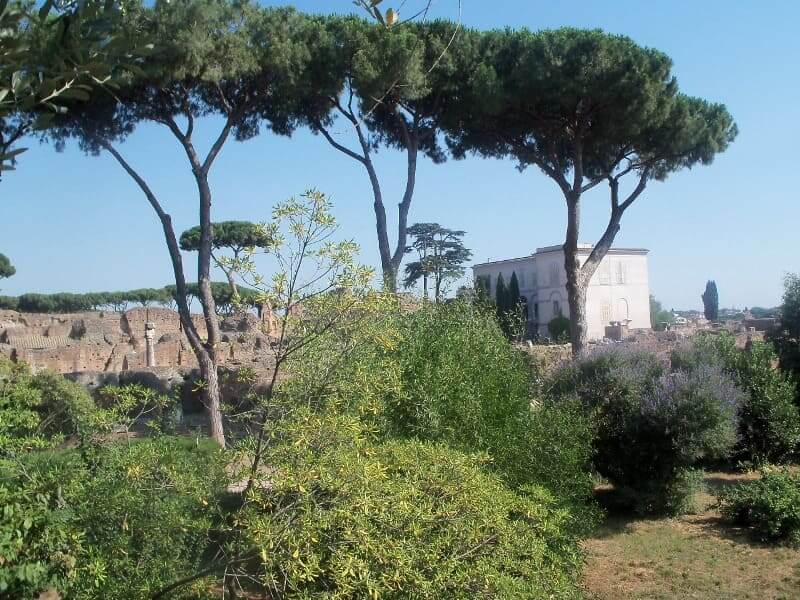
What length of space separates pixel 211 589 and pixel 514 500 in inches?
73.2

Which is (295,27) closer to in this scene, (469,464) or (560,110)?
(560,110)

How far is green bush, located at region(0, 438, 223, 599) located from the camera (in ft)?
10.5

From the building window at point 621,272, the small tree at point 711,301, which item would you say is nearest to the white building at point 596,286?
the building window at point 621,272

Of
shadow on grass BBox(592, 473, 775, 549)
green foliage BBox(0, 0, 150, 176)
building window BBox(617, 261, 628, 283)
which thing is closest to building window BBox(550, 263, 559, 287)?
building window BBox(617, 261, 628, 283)

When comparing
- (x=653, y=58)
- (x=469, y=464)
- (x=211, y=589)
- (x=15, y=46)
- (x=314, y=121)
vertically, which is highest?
(x=653, y=58)

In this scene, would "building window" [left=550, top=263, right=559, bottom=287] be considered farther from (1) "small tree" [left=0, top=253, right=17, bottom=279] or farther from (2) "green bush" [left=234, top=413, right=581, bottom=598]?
(2) "green bush" [left=234, top=413, right=581, bottom=598]

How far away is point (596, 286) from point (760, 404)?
2642 centimetres

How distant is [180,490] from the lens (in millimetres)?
3422

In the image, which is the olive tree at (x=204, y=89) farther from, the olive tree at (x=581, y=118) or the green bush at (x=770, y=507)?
the green bush at (x=770, y=507)

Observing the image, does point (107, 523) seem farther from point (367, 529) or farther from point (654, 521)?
point (654, 521)

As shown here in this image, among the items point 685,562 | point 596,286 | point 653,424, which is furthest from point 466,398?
point 596,286

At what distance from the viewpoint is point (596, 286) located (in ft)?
121

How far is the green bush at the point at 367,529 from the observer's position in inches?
123

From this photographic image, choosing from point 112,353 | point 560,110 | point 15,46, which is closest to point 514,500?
point 15,46
